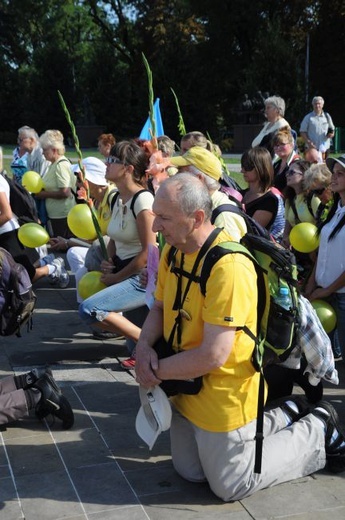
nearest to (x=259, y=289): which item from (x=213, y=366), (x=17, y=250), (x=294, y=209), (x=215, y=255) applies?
(x=215, y=255)

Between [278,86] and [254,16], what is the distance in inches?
343

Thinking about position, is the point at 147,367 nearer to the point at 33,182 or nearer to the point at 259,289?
the point at 259,289

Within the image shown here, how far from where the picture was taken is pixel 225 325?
11.1ft

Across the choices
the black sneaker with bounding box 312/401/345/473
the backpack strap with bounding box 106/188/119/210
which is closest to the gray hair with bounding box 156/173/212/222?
the black sneaker with bounding box 312/401/345/473

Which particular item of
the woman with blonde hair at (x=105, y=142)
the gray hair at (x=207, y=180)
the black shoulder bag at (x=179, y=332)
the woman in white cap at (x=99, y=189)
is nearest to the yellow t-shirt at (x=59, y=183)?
the woman with blonde hair at (x=105, y=142)

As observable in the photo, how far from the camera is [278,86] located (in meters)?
31.2

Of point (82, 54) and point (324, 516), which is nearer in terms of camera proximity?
point (324, 516)

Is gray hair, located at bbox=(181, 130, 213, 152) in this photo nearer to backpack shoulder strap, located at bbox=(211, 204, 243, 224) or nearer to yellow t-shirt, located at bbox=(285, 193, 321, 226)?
yellow t-shirt, located at bbox=(285, 193, 321, 226)

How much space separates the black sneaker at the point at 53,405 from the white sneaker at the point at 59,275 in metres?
3.98

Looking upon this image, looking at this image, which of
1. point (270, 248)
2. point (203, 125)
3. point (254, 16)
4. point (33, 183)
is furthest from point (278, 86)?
point (270, 248)

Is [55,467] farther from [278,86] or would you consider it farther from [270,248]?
[278,86]

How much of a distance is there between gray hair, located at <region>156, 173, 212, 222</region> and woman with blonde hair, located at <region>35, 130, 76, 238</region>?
5.85 m

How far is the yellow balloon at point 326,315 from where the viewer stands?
5.21 meters

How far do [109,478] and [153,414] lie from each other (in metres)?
0.47
